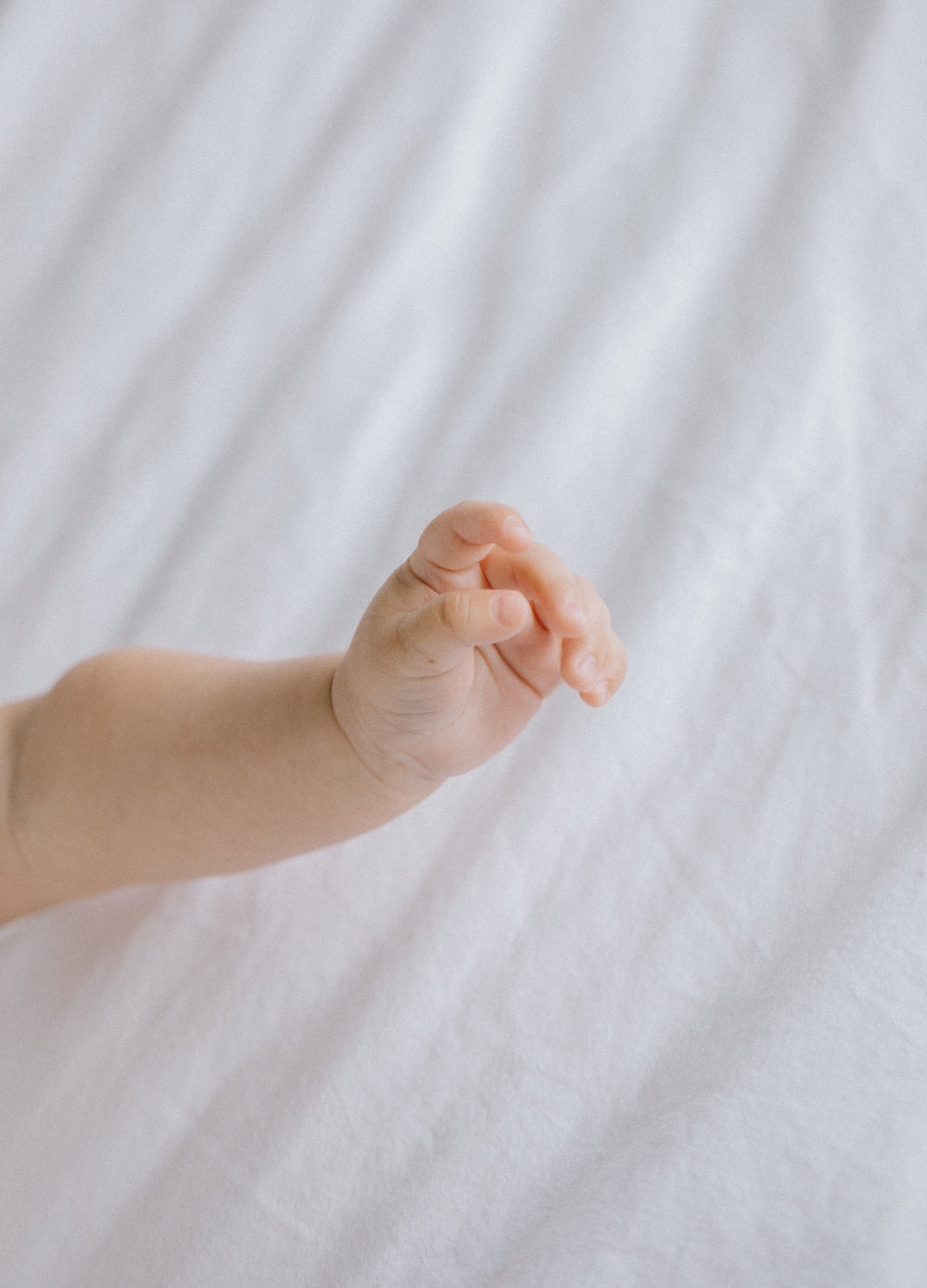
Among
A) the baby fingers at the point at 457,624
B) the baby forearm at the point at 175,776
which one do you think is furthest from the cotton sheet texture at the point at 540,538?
the baby fingers at the point at 457,624

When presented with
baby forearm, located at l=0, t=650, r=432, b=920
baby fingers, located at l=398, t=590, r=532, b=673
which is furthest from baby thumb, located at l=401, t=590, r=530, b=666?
baby forearm, located at l=0, t=650, r=432, b=920

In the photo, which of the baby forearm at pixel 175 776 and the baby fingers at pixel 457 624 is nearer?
the baby fingers at pixel 457 624

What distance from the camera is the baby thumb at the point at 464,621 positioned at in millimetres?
512

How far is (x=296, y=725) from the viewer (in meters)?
0.67

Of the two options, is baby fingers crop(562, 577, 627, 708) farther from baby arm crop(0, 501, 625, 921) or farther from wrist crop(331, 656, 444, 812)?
wrist crop(331, 656, 444, 812)

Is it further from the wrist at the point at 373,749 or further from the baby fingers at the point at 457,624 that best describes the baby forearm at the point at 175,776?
the baby fingers at the point at 457,624

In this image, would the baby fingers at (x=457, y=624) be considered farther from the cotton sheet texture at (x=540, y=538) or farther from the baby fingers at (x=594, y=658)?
the cotton sheet texture at (x=540, y=538)

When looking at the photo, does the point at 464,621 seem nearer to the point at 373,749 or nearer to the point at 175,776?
the point at 373,749

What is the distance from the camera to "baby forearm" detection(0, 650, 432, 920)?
26.5 inches

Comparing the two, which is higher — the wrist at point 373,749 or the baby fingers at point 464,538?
the baby fingers at point 464,538

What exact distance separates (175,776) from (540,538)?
283 mm

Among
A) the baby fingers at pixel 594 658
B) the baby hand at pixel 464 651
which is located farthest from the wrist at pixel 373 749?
the baby fingers at pixel 594 658

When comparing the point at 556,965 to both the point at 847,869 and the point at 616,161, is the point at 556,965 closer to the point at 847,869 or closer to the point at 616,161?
the point at 847,869

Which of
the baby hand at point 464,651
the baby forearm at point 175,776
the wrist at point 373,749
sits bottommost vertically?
the baby forearm at point 175,776
